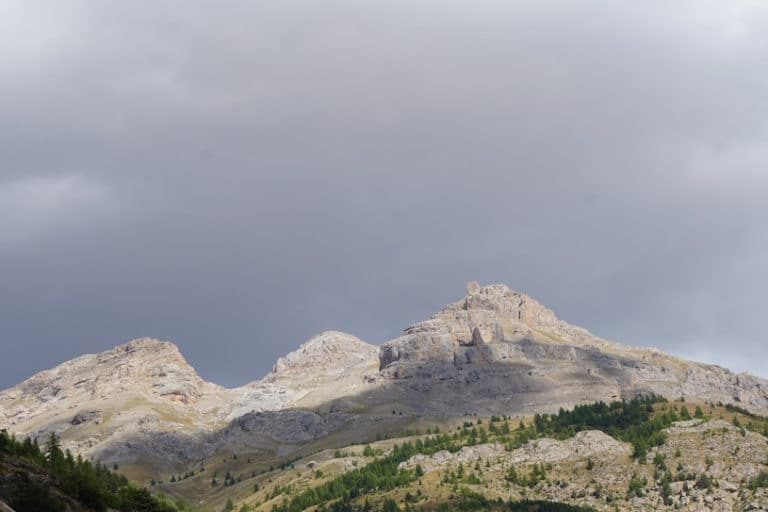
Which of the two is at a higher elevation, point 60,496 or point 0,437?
point 0,437

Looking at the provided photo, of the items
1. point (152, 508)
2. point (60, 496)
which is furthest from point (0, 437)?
point (60, 496)

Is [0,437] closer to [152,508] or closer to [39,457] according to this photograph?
[39,457]

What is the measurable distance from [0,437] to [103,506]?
1076 inches

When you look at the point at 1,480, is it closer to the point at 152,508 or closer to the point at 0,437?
the point at 0,437

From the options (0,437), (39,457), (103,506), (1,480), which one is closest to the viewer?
(1,480)

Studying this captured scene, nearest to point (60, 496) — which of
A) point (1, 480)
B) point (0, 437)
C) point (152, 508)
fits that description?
point (1, 480)

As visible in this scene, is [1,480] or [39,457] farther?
[39,457]

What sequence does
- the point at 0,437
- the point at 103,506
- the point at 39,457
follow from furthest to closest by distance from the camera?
the point at 39,457, the point at 0,437, the point at 103,506

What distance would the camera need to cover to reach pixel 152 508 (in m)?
117

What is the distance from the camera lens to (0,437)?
106 m

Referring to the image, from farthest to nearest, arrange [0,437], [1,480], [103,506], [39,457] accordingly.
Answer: [39,457] < [0,437] < [103,506] < [1,480]

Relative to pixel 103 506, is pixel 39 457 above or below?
above

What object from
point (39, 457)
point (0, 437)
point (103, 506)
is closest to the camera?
point (103, 506)

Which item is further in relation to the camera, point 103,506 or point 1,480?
point 103,506
